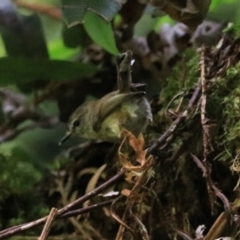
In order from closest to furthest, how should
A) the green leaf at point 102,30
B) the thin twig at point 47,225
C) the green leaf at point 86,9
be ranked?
1. the thin twig at point 47,225
2. the green leaf at point 86,9
3. the green leaf at point 102,30

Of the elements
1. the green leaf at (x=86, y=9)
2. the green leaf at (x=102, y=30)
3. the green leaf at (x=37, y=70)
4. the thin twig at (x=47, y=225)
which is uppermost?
the green leaf at (x=86, y=9)

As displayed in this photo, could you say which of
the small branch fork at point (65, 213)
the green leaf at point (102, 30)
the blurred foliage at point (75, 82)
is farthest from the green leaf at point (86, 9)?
the small branch fork at point (65, 213)

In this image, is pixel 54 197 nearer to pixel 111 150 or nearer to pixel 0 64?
pixel 111 150

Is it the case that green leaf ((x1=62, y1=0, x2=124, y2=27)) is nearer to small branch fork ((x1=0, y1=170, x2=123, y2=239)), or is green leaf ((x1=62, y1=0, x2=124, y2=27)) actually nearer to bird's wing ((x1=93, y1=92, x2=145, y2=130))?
bird's wing ((x1=93, y1=92, x2=145, y2=130))

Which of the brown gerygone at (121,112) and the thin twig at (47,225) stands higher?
the brown gerygone at (121,112)

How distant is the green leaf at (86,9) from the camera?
93cm

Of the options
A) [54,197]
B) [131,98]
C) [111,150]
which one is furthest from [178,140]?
[54,197]

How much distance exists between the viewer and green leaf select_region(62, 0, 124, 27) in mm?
930

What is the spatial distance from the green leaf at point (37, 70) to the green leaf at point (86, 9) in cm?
22

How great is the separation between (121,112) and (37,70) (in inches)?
11.6

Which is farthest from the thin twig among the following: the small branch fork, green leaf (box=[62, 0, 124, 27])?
green leaf (box=[62, 0, 124, 27])

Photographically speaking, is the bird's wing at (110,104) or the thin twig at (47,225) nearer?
the thin twig at (47,225)

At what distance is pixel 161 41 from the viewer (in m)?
1.25

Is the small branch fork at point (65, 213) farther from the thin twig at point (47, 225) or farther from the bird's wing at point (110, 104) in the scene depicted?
the bird's wing at point (110, 104)
